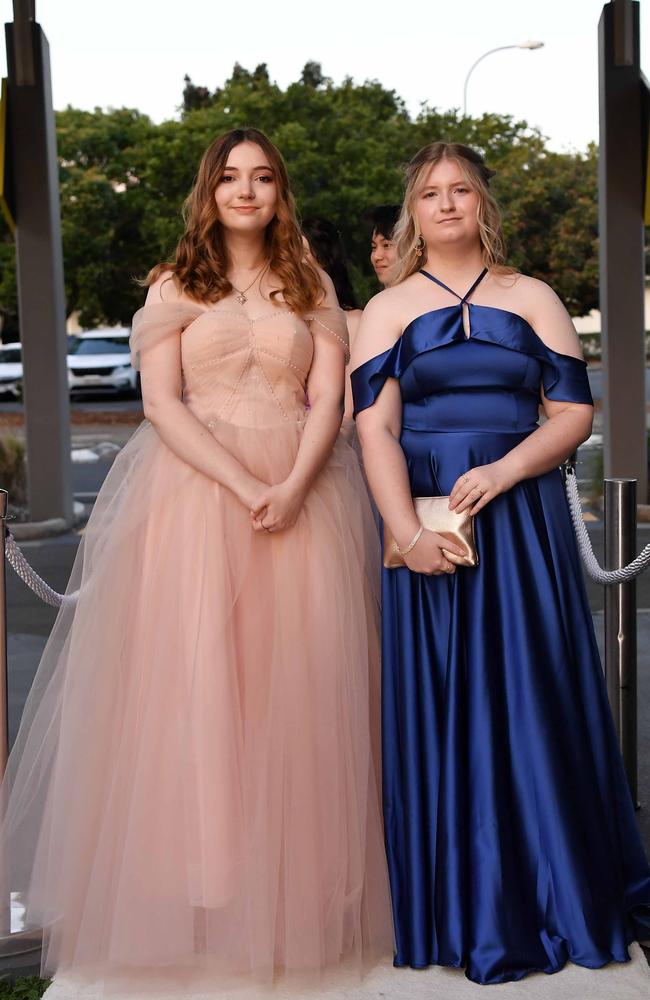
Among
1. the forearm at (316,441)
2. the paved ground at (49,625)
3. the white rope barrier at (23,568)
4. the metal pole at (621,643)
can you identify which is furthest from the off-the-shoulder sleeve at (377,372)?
the paved ground at (49,625)

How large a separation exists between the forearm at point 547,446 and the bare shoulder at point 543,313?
0.18 m

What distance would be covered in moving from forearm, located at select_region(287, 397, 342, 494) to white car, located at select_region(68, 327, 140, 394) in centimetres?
2983

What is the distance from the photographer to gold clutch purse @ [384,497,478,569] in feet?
11.5

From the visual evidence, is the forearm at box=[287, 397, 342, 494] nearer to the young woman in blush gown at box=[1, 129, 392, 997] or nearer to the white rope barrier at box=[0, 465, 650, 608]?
the young woman in blush gown at box=[1, 129, 392, 997]

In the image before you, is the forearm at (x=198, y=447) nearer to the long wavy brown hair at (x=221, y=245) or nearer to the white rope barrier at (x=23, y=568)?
the long wavy brown hair at (x=221, y=245)

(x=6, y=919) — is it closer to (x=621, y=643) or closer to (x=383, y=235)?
(x=621, y=643)

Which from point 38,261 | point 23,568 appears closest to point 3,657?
point 23,568

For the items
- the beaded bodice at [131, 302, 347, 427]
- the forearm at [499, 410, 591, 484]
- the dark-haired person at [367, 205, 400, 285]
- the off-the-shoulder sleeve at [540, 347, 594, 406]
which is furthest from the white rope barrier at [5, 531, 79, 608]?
the dark-haired person at [367, 205, 400, 285]

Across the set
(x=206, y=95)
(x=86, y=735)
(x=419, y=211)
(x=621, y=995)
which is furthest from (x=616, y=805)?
(x=206, y=95)

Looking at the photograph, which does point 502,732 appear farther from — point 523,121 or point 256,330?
point 523,121

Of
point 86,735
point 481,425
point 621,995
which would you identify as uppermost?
point 481,425

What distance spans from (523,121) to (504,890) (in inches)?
1465

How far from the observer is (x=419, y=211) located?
362cm

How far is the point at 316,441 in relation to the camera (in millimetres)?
3717
